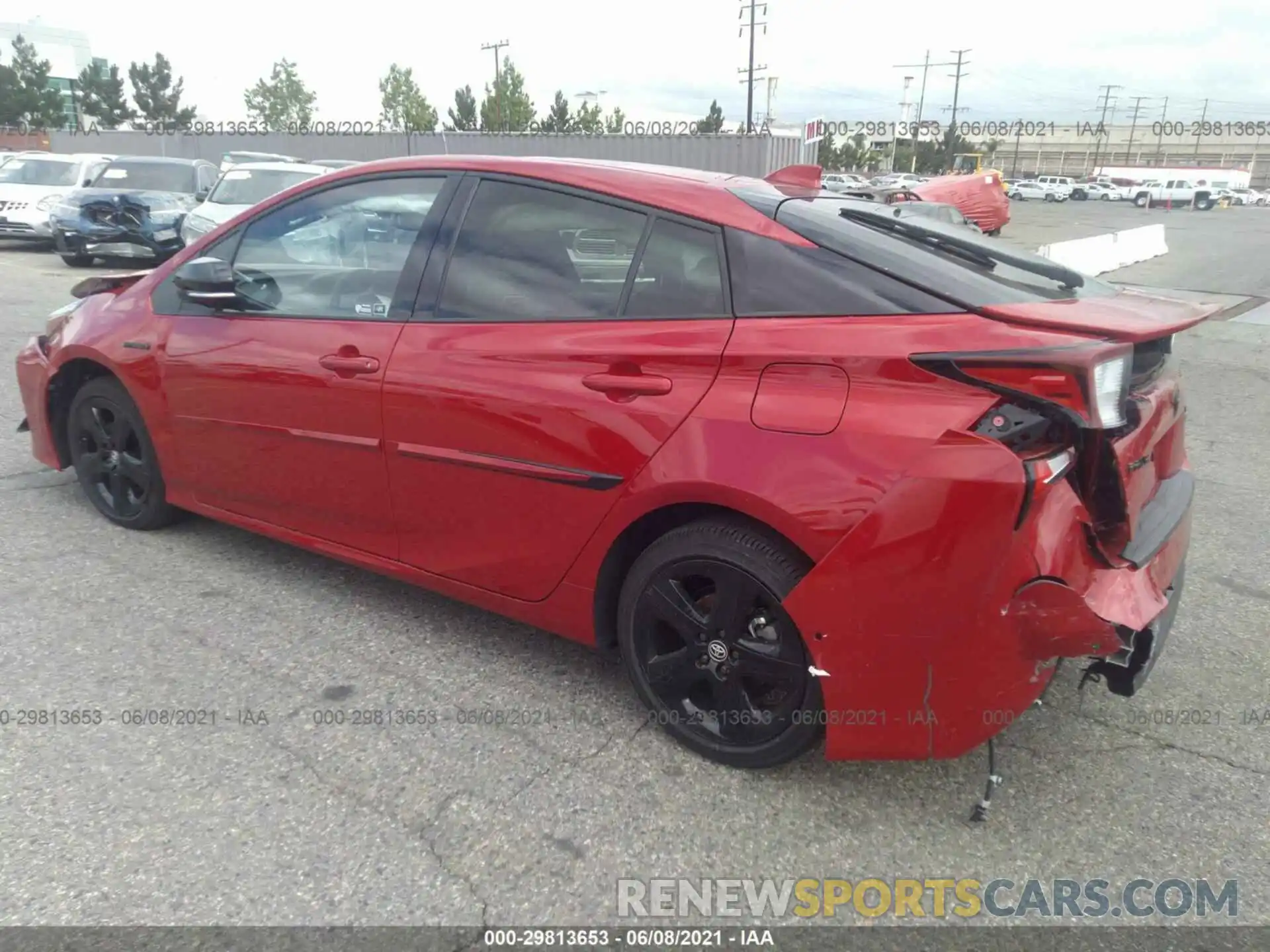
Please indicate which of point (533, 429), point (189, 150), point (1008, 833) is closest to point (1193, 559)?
point (1008, 833)

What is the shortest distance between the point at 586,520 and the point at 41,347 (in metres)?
3.12

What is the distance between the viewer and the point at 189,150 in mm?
36656

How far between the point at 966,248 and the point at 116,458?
3.51m

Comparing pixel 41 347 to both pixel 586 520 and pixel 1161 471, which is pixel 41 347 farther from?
pixel 1161 471

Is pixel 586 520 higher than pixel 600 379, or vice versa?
pixel 600 379

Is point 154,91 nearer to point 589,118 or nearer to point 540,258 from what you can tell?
point 589,118

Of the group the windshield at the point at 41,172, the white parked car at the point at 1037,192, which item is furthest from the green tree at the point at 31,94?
the white parked car at the point at 1037,192

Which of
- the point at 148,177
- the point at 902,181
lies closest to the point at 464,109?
the point at 902,181

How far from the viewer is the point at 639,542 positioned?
2.73 metres

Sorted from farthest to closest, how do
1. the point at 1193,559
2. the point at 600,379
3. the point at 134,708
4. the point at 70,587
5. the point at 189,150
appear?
the point at 189,150
the point at 1193,559
the point at 70,587
the point at 134,708
the point at 600,379

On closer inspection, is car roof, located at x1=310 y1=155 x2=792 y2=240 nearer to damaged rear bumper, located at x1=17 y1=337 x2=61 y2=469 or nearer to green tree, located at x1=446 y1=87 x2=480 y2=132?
damaged rear bumper, located at x1=17 y1=337 x2=61 y2=469

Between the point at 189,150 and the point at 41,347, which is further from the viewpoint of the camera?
the point at 189,150

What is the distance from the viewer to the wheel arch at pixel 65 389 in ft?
13.5

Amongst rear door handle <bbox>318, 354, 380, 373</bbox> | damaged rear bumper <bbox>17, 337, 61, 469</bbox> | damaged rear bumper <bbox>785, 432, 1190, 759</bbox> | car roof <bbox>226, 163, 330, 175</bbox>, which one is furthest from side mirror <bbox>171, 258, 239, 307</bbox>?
car roof <bbox>226, 163, 330, 175</bbox>
